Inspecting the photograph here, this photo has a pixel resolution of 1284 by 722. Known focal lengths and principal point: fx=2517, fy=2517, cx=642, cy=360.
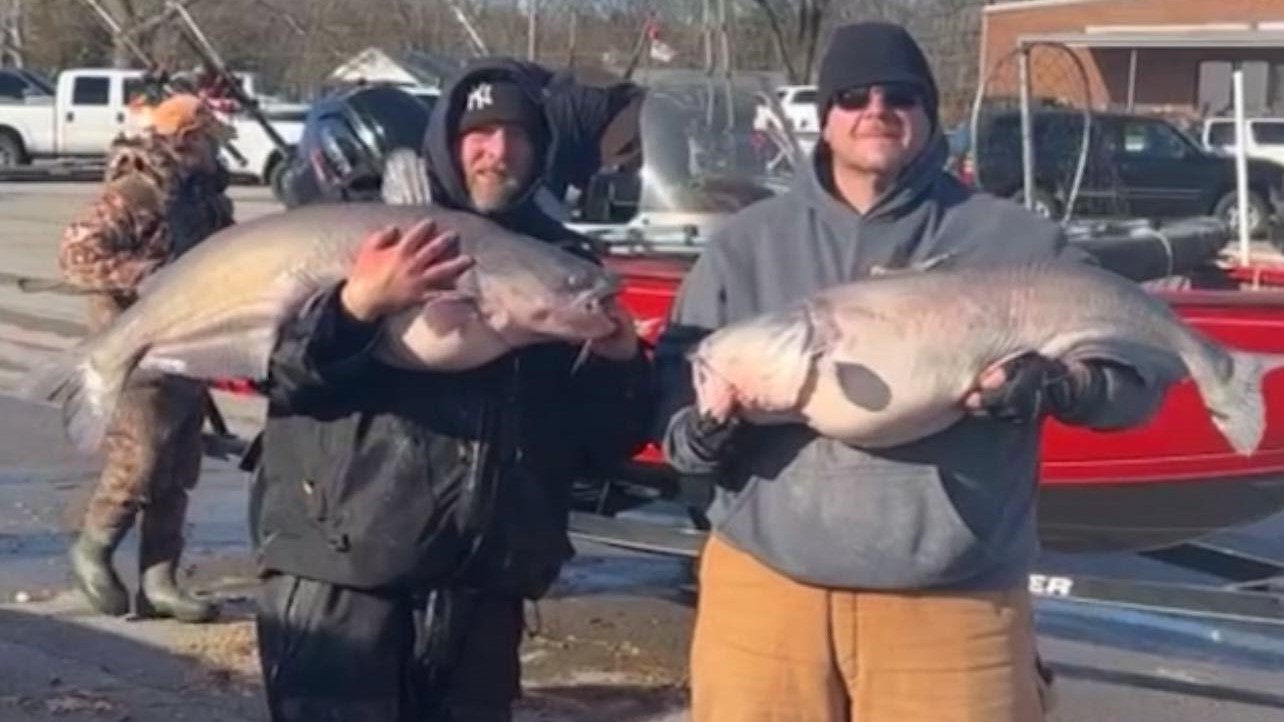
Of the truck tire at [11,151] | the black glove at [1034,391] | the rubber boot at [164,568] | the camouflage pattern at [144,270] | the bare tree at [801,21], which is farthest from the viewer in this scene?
the bare tree at [801,21]

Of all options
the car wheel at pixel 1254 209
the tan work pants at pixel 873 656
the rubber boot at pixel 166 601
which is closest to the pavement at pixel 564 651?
the rubber boot at pixel 166 601

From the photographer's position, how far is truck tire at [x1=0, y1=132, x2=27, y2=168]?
45.2 m

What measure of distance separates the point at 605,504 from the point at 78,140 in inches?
1499

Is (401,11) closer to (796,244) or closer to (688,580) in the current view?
(688,580)

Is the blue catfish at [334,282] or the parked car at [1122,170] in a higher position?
the blue catfish at [334,282]

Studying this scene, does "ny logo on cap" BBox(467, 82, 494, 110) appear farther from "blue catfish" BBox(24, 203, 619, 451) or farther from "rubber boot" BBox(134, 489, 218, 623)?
"rubber boot" BBox(134, 489, 218, 623)

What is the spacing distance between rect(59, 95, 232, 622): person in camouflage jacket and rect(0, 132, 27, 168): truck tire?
38323 mm

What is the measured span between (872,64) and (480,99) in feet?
2.24

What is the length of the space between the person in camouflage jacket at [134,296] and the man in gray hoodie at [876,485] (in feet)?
11.9

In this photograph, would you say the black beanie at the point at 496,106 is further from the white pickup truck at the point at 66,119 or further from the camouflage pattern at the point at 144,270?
the white pickup truck at the point at 66,119

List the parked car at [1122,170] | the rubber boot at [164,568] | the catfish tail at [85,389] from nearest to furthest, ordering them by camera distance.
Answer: the catfish tail at [85,389]
the rubber boot at [164,568]
the parked car at [1122,170]

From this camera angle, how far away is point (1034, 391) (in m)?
3.97

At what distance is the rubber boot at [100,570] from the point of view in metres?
8.08

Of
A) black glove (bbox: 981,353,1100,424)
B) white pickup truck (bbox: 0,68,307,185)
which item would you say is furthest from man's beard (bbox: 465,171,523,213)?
white pickup truck (bbox: 0,68,307,185)
